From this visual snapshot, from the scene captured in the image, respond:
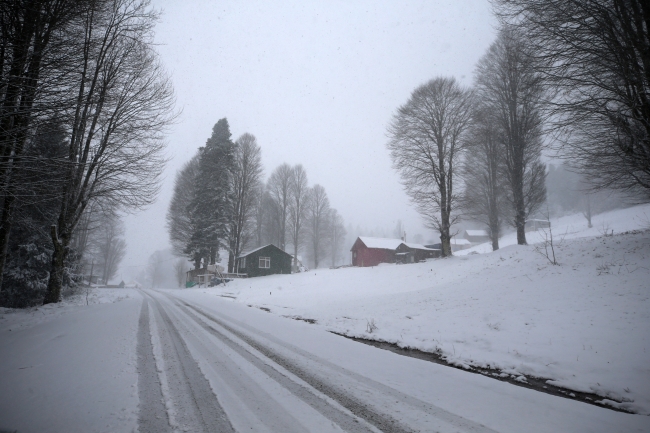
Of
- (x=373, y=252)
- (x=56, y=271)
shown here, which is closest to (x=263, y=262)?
(x=373, y=252)

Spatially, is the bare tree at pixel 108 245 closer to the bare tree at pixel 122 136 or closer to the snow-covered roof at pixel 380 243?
the bare tree at pixel 122 136

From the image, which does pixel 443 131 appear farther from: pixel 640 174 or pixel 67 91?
pixel 67 91

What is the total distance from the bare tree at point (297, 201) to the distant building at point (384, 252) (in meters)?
9.81

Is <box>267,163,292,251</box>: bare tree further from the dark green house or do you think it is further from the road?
the road

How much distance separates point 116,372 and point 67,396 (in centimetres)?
76

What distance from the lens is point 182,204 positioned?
29.0m

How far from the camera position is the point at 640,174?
29.1ft

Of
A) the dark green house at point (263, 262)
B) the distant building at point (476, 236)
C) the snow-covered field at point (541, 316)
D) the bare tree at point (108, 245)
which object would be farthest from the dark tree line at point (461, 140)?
the distant building at point (476, 236)

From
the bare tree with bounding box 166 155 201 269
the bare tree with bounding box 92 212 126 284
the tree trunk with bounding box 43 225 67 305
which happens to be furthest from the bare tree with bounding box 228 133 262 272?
the bare tree with bounding box 92 212 126 284

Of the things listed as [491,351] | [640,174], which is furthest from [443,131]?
[491,351]

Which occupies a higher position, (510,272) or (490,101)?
(490,101)

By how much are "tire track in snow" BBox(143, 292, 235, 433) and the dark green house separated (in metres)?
25.1

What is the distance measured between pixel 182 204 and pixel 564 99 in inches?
1225

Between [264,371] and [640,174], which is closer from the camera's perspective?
[264,371]
